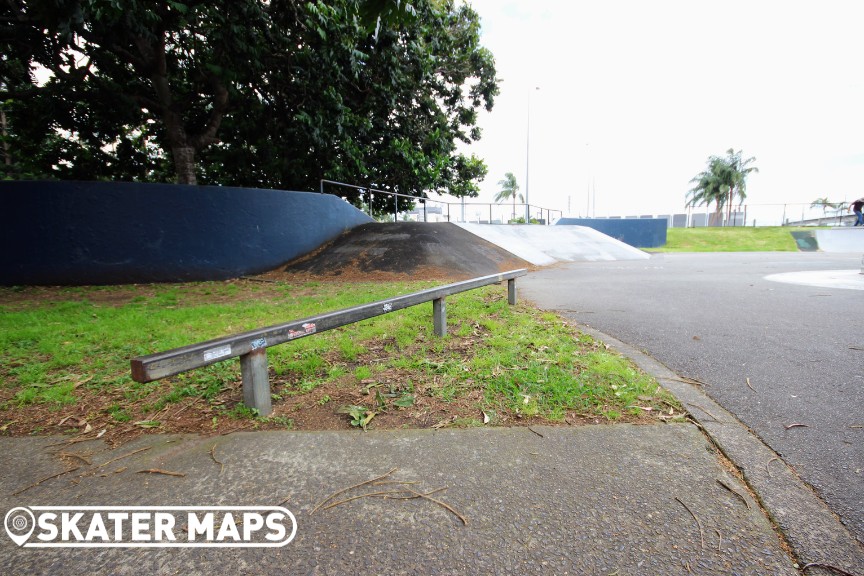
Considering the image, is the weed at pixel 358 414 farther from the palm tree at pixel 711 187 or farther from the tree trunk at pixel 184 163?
the palm tree at pixel 711 187

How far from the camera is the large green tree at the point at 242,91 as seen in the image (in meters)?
9.28

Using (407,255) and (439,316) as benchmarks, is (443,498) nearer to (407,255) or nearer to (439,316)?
(439,316)

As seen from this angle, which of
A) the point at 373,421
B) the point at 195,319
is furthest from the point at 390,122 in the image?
the point at 373,421

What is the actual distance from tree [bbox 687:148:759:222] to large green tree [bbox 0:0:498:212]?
51.2 metres

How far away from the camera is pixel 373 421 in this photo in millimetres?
2553

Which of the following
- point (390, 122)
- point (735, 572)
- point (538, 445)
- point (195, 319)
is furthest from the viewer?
point (390, 122)

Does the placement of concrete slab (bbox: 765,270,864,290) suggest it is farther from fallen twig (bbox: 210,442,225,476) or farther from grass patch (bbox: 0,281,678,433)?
fallen twig (bbox: 210,442,225,476)

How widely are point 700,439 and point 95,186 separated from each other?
1198cm

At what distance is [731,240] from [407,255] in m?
28.6

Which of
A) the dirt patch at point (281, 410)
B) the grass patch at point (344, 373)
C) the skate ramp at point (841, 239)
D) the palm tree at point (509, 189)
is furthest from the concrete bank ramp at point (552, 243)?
the palm tree at point (509, 189)

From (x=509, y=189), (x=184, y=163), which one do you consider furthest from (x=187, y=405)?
(x=509, y=189)

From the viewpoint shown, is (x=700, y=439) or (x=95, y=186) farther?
(x=95, y=186)

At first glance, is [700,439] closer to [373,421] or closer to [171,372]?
[373,421]

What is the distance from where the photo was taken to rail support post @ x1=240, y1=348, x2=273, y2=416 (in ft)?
8.34
